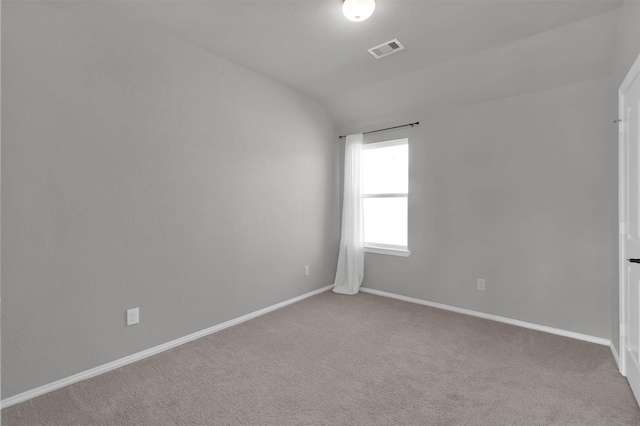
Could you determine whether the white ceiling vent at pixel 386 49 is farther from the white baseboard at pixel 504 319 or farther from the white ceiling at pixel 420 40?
the white baseboard at pixel 504 319

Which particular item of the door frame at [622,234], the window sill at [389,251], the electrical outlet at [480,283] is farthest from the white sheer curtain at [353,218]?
the door frame at [622,234]

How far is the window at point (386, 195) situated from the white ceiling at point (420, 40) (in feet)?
2.67

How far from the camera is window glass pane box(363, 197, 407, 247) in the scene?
4133mm

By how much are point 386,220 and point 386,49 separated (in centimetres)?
216

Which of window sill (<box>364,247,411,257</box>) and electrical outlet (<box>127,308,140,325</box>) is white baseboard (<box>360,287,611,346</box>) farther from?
electrical outlet (<box>127,308,140,325</box>)

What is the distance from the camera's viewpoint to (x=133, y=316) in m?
2.47

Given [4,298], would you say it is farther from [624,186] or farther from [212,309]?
[624,186]

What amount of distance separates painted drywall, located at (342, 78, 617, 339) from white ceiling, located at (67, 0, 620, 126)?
0.27m

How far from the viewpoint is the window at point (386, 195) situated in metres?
4.10

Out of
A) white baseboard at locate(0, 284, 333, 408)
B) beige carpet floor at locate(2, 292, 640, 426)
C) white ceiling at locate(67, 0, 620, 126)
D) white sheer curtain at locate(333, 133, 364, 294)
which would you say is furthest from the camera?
white sheer curtain at locate(333, 133, 364, 294)

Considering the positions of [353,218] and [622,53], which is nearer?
[622,53]

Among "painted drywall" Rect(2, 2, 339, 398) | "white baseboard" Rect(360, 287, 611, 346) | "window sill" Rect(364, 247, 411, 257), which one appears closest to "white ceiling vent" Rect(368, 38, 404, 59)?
"painted drywall" Rect(2, 2, 339, 398)

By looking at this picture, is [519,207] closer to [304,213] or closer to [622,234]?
[622,234]

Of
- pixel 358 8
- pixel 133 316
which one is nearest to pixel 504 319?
pixel 358 8
